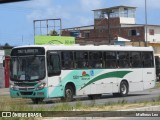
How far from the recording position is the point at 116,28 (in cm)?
9481

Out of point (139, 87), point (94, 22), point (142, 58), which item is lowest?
point (139, 87)

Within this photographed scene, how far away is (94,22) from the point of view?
10100cm

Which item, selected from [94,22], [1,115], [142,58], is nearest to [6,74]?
[142,58]

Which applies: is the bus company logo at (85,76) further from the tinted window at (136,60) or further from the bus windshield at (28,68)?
the tinted window at (136,60)

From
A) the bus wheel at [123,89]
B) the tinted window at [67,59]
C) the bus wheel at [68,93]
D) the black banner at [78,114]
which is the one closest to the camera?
the black banner at [78,114]

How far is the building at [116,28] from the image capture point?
88750 millimetres

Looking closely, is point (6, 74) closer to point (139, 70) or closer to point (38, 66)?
point (139, 70)

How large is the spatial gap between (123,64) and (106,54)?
176 centimetres

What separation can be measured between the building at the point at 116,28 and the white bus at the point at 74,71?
57.8 metres

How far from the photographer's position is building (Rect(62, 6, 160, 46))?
88750 millimetres

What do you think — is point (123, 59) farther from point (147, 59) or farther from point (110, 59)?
point (147, 59)

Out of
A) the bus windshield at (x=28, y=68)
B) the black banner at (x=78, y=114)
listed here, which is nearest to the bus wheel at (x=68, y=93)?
the bus windshield at (x=28, y=68)

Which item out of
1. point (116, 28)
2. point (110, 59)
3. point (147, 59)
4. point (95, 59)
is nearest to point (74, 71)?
point (95, 59)

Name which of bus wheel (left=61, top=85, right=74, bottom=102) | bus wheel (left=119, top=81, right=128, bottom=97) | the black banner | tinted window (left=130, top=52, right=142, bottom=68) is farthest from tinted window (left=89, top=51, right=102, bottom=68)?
the black banner
